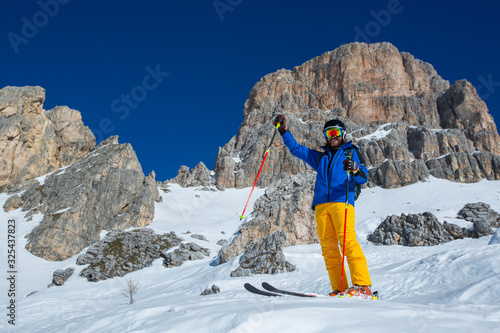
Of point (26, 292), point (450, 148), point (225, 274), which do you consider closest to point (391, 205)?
point (450, 148)

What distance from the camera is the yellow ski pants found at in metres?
5.48

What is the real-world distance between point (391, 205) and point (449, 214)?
23.3m

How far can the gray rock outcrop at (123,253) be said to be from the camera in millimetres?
35750

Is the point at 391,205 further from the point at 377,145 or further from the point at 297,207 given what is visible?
the point at 297,207

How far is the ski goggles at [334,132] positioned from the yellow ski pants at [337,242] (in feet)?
4.97

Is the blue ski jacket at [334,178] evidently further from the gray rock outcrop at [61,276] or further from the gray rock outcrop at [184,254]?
the gray rock outcrop at [61,276]

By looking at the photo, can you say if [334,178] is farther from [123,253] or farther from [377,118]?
[377,118]

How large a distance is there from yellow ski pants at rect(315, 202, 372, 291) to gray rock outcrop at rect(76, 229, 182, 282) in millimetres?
35393

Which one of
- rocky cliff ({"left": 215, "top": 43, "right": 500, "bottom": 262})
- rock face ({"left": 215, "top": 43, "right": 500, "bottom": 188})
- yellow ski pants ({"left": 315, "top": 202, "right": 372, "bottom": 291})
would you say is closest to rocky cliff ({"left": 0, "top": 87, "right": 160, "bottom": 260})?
rocky cliff ({"left": 215, "top": 43, "right": 500, "bottom": 262})

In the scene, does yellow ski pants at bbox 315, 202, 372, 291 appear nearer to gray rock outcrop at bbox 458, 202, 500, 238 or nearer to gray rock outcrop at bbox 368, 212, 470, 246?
gray rock outcrop at bbox 368, 212, 470, 246

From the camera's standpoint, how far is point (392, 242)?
2578cm

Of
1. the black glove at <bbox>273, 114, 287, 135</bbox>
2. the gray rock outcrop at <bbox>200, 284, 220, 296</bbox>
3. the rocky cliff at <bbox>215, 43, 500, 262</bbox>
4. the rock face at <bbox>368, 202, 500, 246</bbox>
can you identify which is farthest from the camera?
the rocky cliff at <bbox>215, 43, 500, 262</bbox>

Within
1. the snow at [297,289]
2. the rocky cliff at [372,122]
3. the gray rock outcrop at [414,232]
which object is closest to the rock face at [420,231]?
the gray rock outcrop at [414,232]

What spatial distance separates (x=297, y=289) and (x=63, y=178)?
5794 cm
